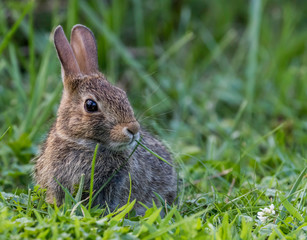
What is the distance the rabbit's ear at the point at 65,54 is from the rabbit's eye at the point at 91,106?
0.42 metres

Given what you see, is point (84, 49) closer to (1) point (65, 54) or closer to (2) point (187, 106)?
(1) point (65, 54)

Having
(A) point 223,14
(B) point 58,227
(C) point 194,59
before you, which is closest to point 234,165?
(B) point 58,227

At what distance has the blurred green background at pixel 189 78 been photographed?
505 cm

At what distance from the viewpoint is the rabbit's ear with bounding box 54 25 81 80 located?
4.14 meters

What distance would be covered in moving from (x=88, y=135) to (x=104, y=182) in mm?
365

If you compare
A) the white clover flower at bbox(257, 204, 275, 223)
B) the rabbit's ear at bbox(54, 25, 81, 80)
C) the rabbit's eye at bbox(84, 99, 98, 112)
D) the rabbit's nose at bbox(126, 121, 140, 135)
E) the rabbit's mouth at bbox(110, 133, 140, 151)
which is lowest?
the white clover flower at bbox(257, 204, 275, 223)

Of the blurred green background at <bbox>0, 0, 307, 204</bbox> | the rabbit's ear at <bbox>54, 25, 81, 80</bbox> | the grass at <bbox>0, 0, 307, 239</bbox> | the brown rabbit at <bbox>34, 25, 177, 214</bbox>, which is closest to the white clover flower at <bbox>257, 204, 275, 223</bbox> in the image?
the grass at <bbox>0, 0, 307, 239</bbox>

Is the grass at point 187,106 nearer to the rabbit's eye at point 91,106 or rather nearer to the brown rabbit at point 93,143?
the brown rabbit at point 93,143

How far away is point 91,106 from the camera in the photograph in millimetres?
3953

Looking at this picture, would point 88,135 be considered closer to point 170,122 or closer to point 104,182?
point 104,182

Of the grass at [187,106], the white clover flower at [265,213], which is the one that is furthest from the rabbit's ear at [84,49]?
the white clover flower at [265,213]

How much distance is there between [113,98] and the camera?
13.0 feet

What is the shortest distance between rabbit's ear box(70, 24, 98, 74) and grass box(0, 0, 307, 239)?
1.50 feet

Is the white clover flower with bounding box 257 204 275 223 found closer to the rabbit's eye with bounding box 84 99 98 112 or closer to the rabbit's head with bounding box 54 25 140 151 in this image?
the rabbit's head with bounding box 54 25 140 151
